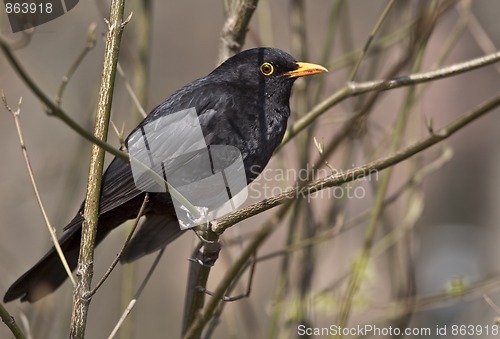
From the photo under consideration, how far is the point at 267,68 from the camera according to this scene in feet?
13.9

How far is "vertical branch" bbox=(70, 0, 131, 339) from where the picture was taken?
2820 millimetres

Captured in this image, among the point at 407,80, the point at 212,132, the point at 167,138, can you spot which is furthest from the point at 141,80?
the point at 407,80

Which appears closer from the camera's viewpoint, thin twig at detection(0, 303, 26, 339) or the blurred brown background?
thin twig at detection(0, 303, 26, 339)

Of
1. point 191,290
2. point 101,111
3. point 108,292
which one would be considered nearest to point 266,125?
point 191,290

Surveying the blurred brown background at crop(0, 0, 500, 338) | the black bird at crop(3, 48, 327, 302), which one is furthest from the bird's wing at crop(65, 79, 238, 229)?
the blurred brown background at crop(0, 0, 500, 338)

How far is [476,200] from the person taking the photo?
774 cm

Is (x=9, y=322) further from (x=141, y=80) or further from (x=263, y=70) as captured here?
(x=263, y=70)

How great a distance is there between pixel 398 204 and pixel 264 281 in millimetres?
2825

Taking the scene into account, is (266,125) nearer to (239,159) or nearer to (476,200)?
(239,159)

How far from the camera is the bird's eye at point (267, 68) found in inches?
166

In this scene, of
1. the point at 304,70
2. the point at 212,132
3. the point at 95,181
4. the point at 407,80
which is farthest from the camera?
the point at 304,70

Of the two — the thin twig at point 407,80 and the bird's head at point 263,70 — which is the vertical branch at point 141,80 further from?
the thin twig at point 407,80

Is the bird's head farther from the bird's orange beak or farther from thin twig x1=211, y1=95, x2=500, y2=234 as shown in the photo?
thin twig x1=211, y1=95, x2=500, y2=234

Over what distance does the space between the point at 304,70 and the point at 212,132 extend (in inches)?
25.3
